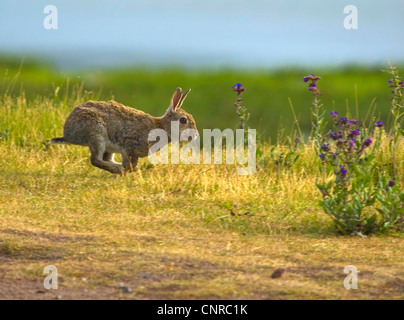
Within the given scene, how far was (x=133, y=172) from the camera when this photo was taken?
9.97m

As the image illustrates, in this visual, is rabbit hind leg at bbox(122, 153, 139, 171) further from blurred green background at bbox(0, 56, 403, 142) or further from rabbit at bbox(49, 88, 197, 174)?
blurred green background at bbox(0, 56, 403, 142)

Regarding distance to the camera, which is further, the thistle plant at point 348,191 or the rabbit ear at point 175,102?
the rabbit ear at point 175,102

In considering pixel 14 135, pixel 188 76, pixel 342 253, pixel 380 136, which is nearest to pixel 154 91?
pixel 188 76

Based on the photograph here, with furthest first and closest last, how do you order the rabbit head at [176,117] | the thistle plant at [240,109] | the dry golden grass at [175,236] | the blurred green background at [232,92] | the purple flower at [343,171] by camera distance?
the blurred green background at [232,92] → the rabbit head at [176,117] → the thistle plant at [240,109] → the purple flower at [343,171] → the dry golden grass at [175,236]

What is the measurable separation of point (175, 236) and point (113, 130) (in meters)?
2.44

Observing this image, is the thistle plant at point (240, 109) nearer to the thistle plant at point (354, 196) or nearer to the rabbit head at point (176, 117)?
the rabbit head at point (176, 117)

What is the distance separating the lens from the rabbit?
31.5 feet

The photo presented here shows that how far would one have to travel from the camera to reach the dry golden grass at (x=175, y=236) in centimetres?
641

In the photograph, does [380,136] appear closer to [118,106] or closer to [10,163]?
[118,106]

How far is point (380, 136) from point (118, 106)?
3.02 meters

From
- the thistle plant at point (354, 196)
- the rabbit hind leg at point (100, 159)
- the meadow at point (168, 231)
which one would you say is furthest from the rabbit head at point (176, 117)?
the thistle plant at point (354, 196)

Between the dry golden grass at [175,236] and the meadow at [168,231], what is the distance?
0.01 meters

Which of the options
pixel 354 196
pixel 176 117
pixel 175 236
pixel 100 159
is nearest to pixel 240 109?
pixel 176 117

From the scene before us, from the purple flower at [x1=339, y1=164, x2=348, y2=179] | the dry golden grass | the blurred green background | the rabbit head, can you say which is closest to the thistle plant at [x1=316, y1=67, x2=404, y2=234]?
the purple flower at [x1=339, y1=164, x2=348, y2=179]
